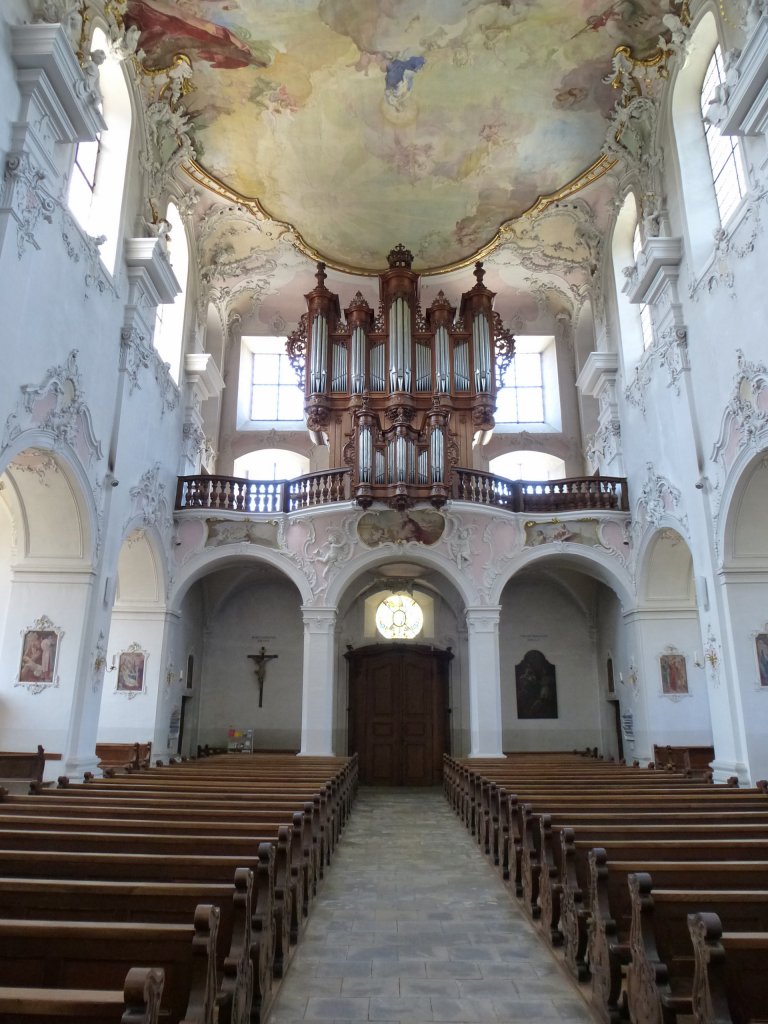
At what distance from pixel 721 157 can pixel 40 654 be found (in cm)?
1349

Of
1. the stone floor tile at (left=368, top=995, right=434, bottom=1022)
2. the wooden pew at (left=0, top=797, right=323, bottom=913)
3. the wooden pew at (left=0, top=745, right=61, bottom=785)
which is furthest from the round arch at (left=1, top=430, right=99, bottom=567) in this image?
the stone floor tile at (left=368, top=995, right=434, bottom=1022)

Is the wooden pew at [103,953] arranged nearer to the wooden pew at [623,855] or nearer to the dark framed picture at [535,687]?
the wooden pew at [623,855]

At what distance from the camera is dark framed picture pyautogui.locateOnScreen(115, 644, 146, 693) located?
47.1ft

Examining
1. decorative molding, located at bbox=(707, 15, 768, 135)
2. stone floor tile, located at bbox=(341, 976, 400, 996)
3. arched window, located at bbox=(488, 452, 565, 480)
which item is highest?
decorative molding, located at bbox=(707, 15, 768, 135)

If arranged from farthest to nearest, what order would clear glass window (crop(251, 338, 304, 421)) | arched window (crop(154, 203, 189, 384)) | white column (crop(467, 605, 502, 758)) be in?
1. clear glass window (crop(251, 338, 304, 421))
2. arched window (crop(154, 203, 189, 384))
3. white column (crop(467, 605, 502, 758))

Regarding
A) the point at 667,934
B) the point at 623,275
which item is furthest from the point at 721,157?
the point at 667,934

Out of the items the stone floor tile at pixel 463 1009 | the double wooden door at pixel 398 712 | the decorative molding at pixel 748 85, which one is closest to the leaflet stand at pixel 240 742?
the double wooden door at pixel 398 712

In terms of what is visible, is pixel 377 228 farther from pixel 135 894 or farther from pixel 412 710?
pixel 135 894

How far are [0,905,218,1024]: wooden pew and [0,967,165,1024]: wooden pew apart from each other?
51 centimetres

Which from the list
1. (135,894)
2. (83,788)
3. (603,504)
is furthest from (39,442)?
(603,504)

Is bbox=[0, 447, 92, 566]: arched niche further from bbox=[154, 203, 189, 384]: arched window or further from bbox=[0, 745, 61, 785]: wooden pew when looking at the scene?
bbox=[154, 203, 189, 384]: arched window

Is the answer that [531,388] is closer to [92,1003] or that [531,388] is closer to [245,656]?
[245,656]

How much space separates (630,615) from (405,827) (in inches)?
269

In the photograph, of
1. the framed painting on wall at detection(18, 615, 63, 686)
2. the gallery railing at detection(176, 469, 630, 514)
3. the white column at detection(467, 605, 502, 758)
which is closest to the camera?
the framed painting on wall at detection(18, 615, 63, 686)
